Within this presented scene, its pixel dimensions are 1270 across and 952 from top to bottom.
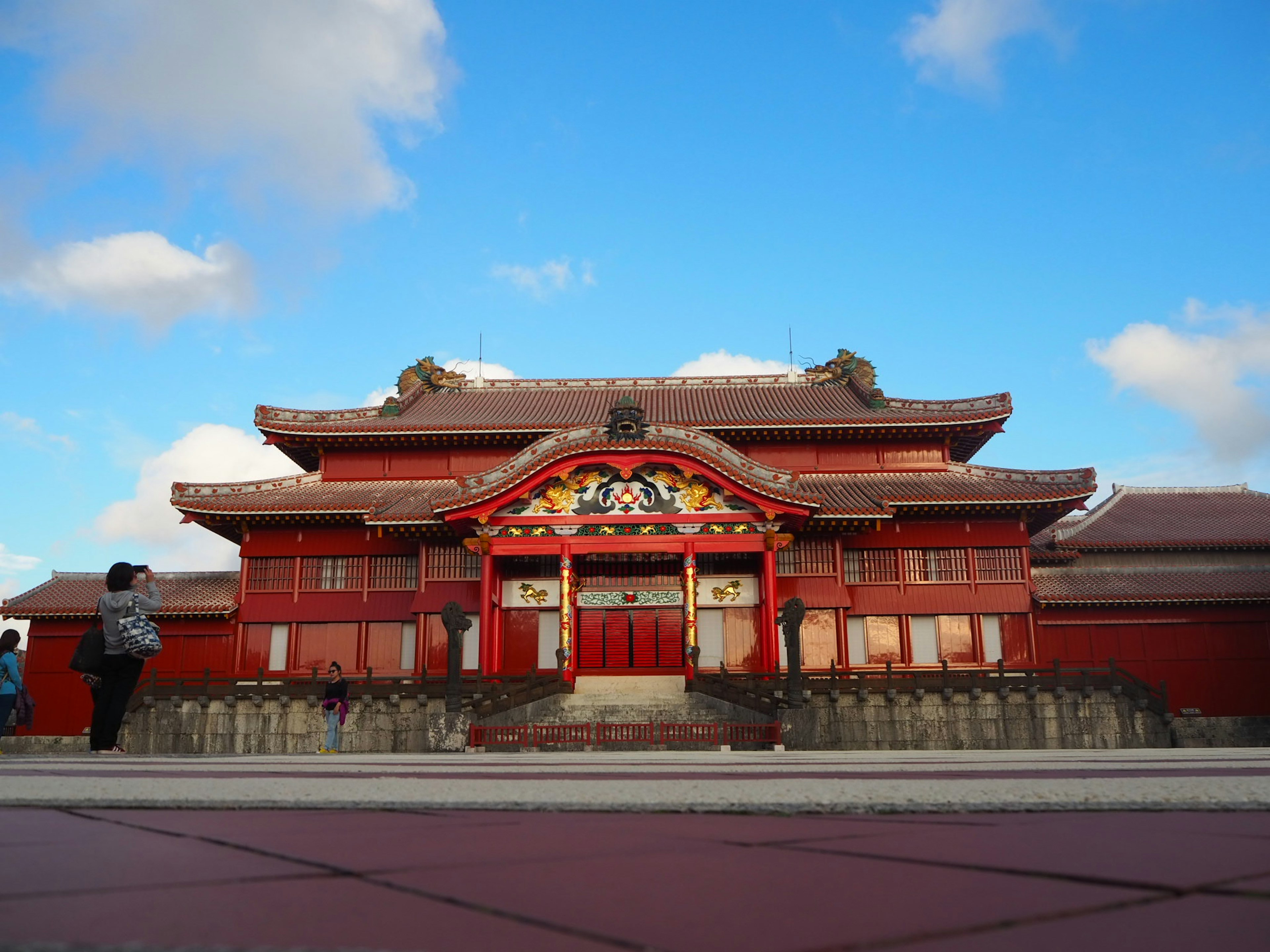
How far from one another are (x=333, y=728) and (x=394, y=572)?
10453 mm

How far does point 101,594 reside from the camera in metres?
26.8

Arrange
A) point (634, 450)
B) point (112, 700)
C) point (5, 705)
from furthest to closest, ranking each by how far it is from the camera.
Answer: point (634, 450), point (5, 705), point (112, 700)

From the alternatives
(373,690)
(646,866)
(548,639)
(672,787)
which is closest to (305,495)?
(548,639)

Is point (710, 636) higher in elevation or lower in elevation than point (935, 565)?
lower

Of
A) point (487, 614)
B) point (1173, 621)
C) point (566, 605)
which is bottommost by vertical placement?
point (1173, 621)

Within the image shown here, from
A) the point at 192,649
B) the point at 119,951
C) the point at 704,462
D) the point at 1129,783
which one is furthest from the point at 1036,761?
the point at 192,649

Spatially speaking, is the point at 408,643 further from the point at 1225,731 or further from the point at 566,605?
the point at 1225,731

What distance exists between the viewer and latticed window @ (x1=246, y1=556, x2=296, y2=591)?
27031 millimetres

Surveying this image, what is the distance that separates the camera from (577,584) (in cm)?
2648

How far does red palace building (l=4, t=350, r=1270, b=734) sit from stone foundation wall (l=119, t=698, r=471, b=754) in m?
4.43

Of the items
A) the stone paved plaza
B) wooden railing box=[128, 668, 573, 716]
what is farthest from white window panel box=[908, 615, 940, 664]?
the stone paved plaza

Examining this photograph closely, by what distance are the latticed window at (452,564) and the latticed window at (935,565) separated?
11554 millimetres

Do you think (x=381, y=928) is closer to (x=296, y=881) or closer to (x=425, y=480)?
(x=296, y=881)

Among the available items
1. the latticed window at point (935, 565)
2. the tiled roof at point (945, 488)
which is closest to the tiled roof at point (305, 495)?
the tiled roof at point (945, 488)
